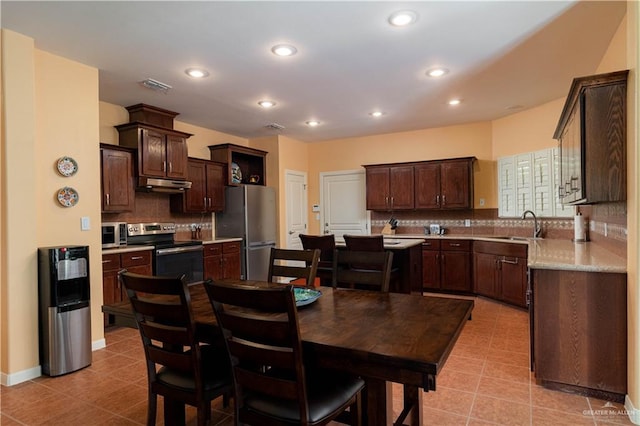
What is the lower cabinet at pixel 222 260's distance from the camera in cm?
512

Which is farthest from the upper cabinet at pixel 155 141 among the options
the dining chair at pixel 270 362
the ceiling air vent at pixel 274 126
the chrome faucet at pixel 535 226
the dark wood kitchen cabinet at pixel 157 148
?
the chrome faucet at pixel 535 226

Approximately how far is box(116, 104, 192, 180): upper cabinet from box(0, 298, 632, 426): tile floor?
222 cm

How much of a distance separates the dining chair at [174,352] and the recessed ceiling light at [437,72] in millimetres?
3139

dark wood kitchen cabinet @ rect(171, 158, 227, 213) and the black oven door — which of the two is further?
dark wood kitchen cabinet @ rect(171, 158, 227, 213)

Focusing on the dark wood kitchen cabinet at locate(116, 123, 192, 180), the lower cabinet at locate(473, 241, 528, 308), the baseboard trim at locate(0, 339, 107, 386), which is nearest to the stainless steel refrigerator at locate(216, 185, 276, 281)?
the dark wood kitchen cabinet at locate(116, 123, 192, 180)

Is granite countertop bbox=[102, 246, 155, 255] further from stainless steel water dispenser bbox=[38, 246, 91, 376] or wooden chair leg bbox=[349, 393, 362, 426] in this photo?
wooden chair leg bbox=[349, 393, 362, 426]

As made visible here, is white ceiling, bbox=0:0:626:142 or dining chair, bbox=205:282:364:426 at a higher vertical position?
white ceiling, bbox=0:0:626:142

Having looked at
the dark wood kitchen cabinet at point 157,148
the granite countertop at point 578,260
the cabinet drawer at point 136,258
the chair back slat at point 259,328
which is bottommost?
the cabinet drawer at point 136,258

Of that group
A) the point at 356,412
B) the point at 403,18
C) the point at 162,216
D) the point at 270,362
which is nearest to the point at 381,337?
the point at 270,362

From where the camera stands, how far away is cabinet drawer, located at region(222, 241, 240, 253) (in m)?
5.38

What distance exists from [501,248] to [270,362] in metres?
4.21

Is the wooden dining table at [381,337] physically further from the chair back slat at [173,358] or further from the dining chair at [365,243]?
the dining chair at [365,243]

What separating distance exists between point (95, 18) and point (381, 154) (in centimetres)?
486

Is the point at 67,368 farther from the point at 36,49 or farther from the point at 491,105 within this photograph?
the point at 491,105
